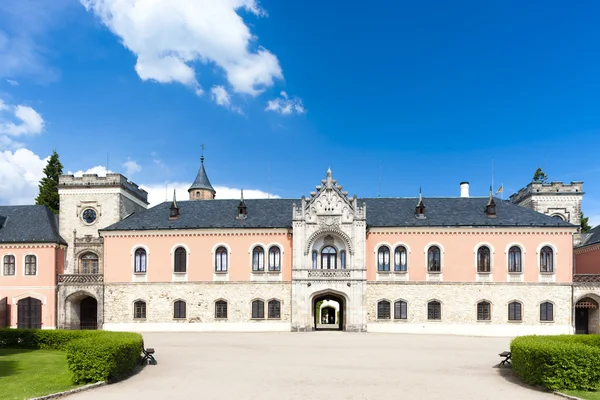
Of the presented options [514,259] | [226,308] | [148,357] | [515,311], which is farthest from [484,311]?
[148,357]

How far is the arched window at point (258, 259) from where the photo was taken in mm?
44156

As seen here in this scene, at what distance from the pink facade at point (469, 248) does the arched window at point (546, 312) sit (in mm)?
2373

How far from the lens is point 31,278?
46.0 meters

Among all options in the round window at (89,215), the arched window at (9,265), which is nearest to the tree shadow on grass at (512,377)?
the round window at (89,215)

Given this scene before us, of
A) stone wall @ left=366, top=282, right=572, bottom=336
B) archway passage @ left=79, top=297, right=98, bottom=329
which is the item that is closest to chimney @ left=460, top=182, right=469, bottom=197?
stone wall @ left=366, top=282, right=572, bottom=336

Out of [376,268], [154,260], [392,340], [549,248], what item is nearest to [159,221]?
[154,260]

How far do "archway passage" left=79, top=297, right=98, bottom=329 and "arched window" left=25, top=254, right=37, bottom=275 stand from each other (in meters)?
5.42

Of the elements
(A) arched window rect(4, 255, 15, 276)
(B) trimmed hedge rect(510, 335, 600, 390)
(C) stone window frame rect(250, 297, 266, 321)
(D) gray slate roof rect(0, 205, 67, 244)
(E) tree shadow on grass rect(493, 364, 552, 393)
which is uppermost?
(D) gray slate roof rect(0, 205, 67, 244)

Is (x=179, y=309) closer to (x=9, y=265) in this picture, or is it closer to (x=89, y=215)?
(x=89, y=215)

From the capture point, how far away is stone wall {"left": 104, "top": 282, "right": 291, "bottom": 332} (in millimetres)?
43281

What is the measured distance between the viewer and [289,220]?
4516 cm

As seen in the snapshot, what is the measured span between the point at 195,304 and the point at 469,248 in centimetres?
2549

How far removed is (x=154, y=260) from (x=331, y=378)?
28629 millimetres

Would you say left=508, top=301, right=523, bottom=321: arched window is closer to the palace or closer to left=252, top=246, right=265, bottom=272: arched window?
the palace
